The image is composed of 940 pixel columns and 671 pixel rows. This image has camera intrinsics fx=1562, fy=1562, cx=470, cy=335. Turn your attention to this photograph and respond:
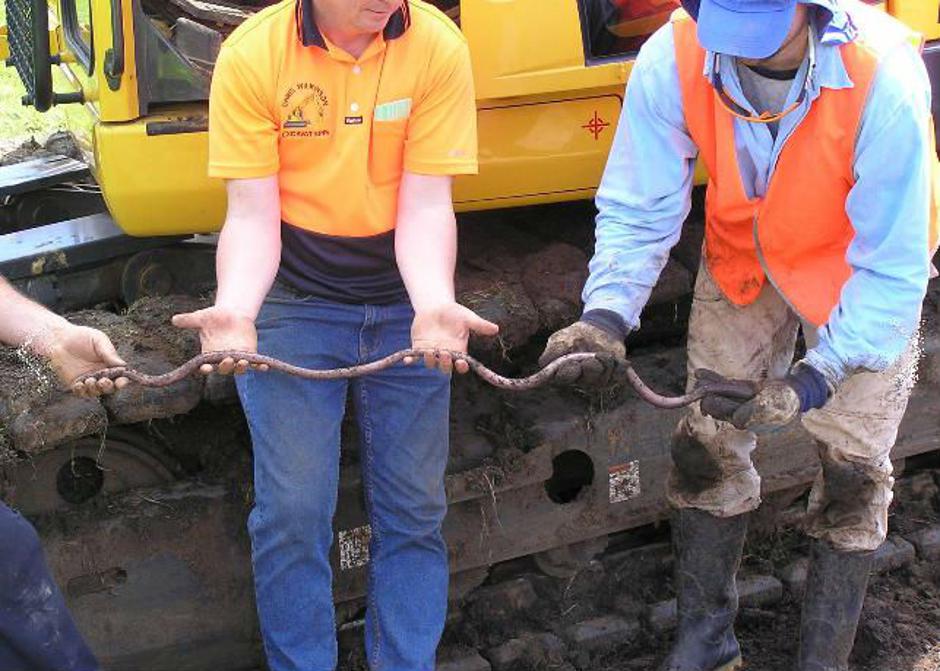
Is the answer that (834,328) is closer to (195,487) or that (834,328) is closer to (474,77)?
(474,77)

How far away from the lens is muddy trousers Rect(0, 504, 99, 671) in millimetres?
3027

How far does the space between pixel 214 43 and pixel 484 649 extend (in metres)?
1.91

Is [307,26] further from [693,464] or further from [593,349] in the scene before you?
[693,464]

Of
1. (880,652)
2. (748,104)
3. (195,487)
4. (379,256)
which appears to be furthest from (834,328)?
(195,487)

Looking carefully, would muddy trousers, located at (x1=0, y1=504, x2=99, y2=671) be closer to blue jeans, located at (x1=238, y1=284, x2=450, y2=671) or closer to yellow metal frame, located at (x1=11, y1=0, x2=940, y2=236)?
blue jeans, located at (x1=238, y1=284, x2=450, y2=671)

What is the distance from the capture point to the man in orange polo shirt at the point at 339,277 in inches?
140

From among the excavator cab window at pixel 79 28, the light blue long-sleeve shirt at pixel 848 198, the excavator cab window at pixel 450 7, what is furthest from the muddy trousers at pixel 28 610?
the excavator cab window at pixel 450 7

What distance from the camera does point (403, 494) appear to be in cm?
382

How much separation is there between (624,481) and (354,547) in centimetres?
86

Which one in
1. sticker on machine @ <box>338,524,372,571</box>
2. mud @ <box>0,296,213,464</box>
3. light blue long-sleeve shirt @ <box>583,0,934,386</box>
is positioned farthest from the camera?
sticker on machine @ <box>338,524,372,571</box>

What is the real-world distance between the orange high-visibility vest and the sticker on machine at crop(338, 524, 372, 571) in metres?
1.24

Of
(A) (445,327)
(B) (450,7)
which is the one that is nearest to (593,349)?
(A) (445,327)

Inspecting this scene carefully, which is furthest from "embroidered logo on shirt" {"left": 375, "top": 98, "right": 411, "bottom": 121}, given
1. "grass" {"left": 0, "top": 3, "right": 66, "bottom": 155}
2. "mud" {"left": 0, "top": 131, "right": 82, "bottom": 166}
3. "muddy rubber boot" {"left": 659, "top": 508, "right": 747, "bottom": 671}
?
"grass" {"left": 0, "top": 3, "right": 66, "bottom": 155}

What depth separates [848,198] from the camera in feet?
11.6
